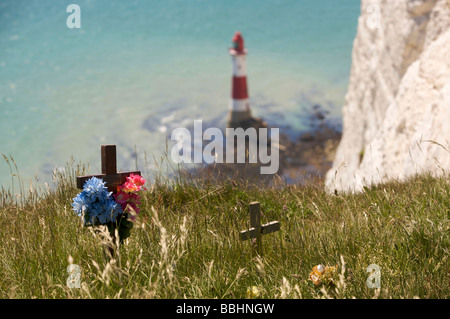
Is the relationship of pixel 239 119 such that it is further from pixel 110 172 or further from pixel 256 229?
pixel 110 172

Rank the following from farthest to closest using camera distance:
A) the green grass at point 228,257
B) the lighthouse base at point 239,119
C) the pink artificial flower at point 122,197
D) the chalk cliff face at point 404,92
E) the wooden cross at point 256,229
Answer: the lighthouse base at point 239,119 < the chalk cliff face at point 404,92 < the wooden cross at point 256,229 < the pink artificial flower at point 122,197 < the green grass at point 228,257

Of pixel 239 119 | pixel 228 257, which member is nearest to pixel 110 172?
pixel 228 257

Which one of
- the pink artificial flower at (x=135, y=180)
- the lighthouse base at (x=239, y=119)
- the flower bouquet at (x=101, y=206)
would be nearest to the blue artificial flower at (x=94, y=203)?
the flower bouquet at (x=101, y=206)

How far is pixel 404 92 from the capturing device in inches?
353

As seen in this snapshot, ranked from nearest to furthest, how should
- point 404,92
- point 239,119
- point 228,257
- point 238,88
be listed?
point 228,257 → point 404,92 → point 238,88 → point 239,119

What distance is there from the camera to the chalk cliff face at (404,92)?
22.9 ft

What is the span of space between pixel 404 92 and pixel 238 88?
15162 millimetres

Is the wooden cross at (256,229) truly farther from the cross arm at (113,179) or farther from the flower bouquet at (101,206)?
the cross arm at (113,179)

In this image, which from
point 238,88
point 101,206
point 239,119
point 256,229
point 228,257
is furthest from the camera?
point 239,119

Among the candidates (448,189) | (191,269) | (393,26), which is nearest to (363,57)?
(393,26)

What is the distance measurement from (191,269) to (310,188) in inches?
110

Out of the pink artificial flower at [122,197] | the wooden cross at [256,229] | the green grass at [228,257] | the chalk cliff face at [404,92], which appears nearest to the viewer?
the green grass at [228,257]

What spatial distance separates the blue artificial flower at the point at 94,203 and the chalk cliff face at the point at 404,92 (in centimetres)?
321

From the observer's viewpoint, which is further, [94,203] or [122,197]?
[122,197]
